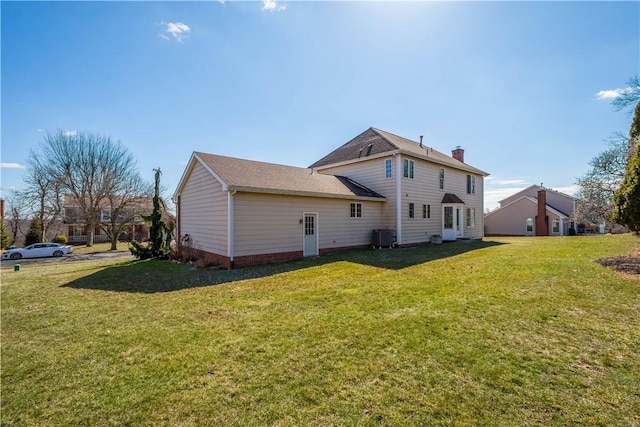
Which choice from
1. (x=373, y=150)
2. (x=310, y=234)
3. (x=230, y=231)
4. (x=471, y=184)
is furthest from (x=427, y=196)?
(x=230, y=231)

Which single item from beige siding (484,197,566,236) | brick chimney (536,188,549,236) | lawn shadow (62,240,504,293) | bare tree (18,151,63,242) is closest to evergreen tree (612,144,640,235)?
lawn shadow (62,240,504,293)

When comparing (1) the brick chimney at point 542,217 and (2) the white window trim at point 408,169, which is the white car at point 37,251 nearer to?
(2) the white window trim at point 408,169

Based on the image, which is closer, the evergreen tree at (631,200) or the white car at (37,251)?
the evergreen tree at (631,200)

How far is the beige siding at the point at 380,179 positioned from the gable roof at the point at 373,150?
0.52 metres

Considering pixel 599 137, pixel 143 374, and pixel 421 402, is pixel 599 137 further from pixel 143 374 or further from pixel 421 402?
pixel 143 374

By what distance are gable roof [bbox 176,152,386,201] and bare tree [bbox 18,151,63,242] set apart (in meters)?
24.5

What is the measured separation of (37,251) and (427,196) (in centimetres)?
3144

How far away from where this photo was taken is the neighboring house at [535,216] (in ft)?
107

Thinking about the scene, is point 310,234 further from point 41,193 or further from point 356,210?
point 41,193

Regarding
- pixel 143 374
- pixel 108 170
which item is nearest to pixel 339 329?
pixel 143 374

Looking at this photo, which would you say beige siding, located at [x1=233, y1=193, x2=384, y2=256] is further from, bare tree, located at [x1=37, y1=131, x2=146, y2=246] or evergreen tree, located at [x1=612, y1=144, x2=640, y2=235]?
bare tree, located at [x1=37, y1=131, x2=146, y2=246]

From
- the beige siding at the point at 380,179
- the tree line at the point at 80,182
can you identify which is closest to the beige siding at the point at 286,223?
the beige siding at the point at 380,179

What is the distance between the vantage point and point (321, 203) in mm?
13812

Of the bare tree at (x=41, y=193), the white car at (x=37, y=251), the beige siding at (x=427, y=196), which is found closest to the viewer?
the beige siding at (x=427, y=196)
